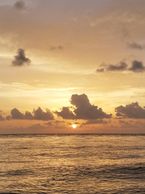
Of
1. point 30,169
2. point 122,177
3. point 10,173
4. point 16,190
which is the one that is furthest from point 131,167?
point 16,190

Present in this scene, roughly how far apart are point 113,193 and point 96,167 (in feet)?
77.5

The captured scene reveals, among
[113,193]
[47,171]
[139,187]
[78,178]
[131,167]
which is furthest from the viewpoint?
[131,167]

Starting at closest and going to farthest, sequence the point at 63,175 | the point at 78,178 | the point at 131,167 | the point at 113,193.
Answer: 1. the point at 113,193
2. the point at 78,178
3. the point at 63,175
4. the point at 131,167

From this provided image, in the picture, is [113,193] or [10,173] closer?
[113,193]

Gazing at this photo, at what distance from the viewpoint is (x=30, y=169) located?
57.0 metres

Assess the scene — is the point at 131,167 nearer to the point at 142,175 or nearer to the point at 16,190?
the point at 142,175

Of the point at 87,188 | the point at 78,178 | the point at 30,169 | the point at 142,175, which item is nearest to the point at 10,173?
the point at 30,169

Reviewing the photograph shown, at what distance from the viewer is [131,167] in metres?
59.9

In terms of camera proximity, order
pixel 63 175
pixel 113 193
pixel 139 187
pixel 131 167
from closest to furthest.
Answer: pixel 113 193 → pixel 139 187 → pixel 63 175 → pixel 131 167

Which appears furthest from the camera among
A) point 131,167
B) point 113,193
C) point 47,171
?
point 131,167

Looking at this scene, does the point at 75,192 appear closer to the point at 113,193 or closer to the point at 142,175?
the point at 113,193

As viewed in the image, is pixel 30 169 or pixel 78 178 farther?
pixel 30 169

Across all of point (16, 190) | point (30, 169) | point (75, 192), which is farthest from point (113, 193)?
point (30, 169)

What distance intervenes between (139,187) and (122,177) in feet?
27.9
